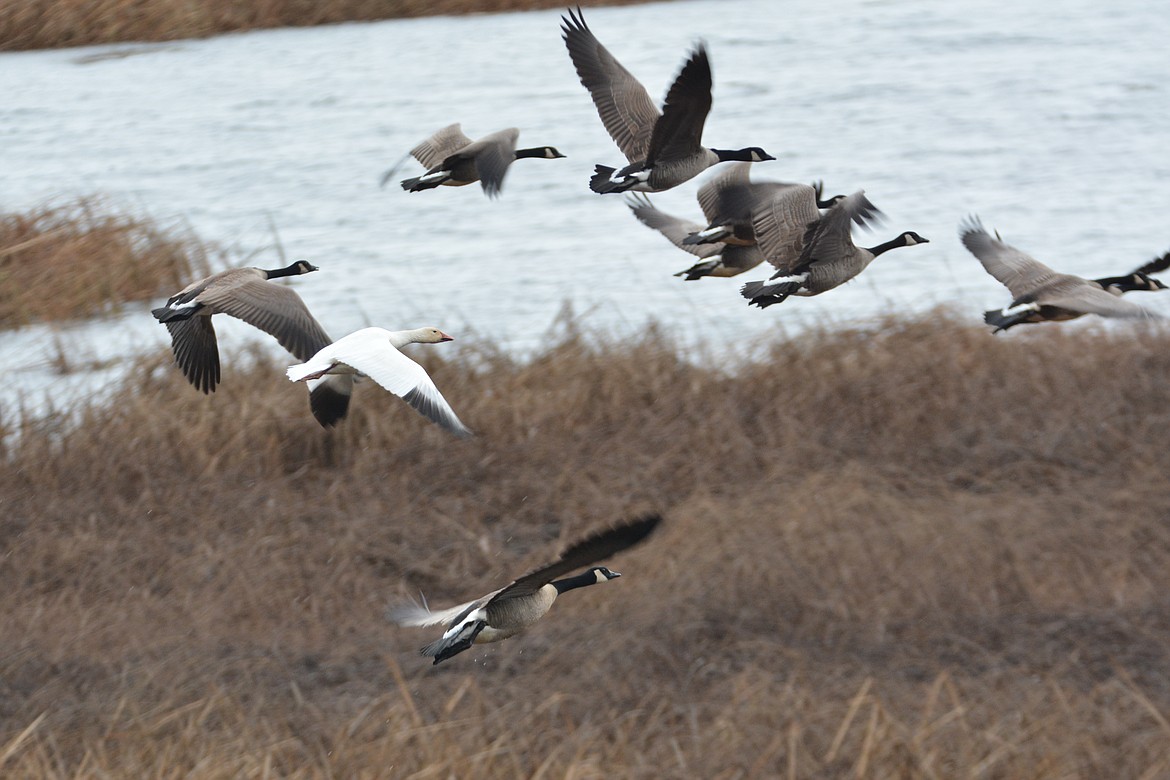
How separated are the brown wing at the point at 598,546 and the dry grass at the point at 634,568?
2001mm

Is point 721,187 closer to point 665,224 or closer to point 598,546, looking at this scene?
point 665,224

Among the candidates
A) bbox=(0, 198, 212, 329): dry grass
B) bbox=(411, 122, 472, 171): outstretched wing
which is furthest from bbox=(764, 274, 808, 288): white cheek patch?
bbox=(0, 198, 212, 329): dry grass

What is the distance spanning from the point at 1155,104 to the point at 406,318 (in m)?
9.72

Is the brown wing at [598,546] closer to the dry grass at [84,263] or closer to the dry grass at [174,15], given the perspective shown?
the dry grass at [84,263]

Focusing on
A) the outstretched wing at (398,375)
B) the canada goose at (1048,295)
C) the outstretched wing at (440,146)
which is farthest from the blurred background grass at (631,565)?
the canada goose at (1048,295)

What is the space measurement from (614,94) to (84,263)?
6604mm

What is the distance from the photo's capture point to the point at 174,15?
19609mm

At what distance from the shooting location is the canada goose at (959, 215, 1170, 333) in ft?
14.2

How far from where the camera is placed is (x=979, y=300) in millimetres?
10562

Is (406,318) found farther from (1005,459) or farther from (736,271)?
(736,271)

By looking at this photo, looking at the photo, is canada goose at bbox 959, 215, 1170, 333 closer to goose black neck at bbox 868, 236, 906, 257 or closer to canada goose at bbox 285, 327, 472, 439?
goose black neck at bbox 868, 236, 906, 257

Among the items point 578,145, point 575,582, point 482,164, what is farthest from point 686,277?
point 578,145

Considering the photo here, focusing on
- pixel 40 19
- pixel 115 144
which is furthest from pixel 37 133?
pixel 40 19

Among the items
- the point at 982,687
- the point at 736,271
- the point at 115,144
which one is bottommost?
the point at 115,144
